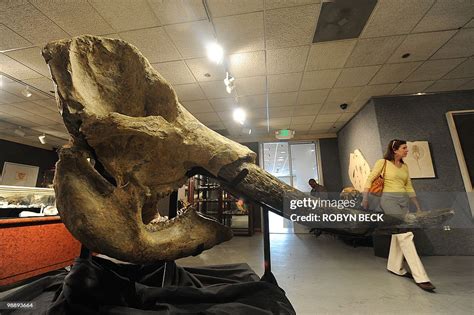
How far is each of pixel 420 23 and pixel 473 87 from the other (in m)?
2.72

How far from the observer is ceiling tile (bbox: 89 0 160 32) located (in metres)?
2.49

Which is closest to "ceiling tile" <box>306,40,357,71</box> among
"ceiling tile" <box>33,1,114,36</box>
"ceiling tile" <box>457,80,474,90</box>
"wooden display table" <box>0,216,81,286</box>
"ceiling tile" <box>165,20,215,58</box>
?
"ceiling tile" <box>165,20,215,58</box>

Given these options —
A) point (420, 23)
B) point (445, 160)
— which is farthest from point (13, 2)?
point (445, 160)

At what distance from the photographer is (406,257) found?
2.67m

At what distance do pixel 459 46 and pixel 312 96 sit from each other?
221 centimetres

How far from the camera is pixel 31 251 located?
2.35m

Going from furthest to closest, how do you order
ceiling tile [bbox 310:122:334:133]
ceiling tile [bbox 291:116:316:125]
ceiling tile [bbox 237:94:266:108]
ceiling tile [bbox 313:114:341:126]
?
ceiling tile [bbox 310:122:334:133]
ceiling tile [bbox 291:116:316:125]
ceiling tile [bbox 313:114:341:126]
ceiling tile [bbox 237:94:266:108]

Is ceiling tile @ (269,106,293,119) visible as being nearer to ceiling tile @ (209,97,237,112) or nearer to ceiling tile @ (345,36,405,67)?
ceiling tile @ (209,97,237,112)

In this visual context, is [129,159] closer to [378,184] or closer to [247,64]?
[378,184]

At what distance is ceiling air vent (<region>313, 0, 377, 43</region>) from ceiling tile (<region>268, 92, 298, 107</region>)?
159cm

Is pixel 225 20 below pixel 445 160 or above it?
above

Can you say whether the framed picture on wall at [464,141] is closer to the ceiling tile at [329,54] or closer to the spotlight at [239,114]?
the ceiling tile at [329,54]

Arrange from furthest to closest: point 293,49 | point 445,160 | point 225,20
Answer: point 445,160 < point 293,49 < point 225,20

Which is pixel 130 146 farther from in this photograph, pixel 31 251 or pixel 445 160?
pixel 445 160
